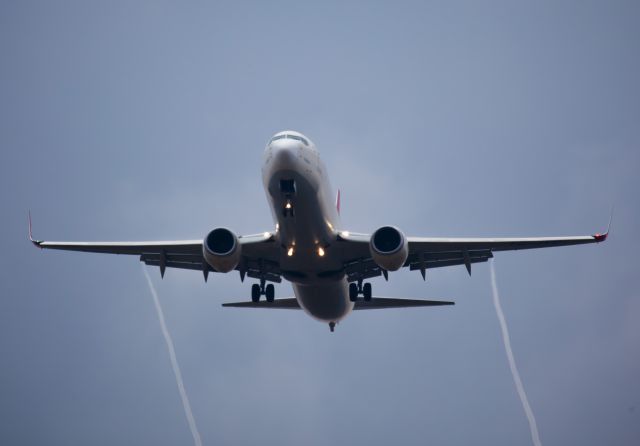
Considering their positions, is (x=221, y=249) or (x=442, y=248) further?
(x=442, y=248)

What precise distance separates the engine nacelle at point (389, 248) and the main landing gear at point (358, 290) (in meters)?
5.20

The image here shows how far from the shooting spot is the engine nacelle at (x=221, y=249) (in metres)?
28.9

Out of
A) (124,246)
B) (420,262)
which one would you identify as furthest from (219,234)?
(420,262)

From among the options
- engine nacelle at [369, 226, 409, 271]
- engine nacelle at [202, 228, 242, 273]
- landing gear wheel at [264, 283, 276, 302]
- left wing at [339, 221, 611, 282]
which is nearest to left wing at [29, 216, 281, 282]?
landing gear wheel at [264, 283, 276, 302]

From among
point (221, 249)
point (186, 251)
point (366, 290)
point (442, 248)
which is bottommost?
point (366, 290)

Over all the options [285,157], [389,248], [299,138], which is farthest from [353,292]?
[285,157]

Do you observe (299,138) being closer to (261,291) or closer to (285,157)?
(285,157)

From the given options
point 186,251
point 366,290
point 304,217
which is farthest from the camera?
point 366,290

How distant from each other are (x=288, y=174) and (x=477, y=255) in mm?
9467

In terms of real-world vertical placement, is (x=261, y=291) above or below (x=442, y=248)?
below

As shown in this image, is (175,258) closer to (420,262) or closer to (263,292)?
(263,292)

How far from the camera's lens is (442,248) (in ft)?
105

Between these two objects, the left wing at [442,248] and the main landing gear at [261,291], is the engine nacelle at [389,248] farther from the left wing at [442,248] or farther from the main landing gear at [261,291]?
the main landing gear at [261,291]

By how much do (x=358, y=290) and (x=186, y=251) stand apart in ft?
22.5
